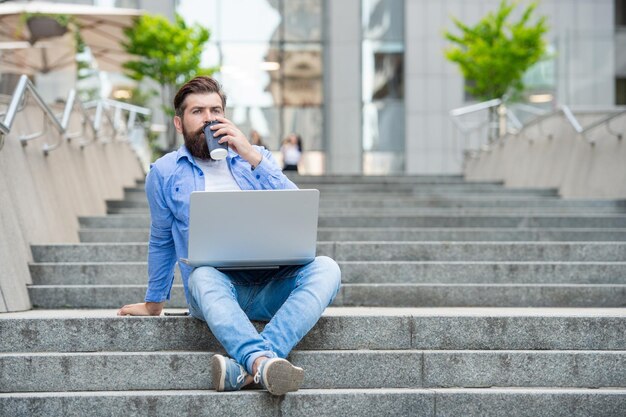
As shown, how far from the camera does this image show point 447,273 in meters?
7.25

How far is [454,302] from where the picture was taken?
6.87m

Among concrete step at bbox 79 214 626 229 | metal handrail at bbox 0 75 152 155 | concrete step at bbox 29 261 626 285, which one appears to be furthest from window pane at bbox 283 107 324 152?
concrete step at bbox 29 261 626 285

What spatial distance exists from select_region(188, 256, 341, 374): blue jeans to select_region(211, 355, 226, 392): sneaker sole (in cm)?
6

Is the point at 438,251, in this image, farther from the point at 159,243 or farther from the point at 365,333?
the point at 159,243

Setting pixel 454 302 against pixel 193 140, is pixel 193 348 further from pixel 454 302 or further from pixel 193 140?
pixel 454 302

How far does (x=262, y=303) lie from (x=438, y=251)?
2909 millimetres

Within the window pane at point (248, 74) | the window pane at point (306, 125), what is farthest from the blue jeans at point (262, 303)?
the window pane at point (306, 125)

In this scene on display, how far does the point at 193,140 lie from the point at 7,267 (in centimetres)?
207

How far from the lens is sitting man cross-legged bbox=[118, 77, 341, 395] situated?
4656 mm

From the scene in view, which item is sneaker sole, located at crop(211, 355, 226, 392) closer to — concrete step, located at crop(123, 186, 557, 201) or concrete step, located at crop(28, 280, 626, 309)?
concrete step, located at crop(28, 280, 626, 309)

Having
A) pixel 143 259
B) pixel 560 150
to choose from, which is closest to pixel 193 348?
pixel 143 259

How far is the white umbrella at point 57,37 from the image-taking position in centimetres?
1664

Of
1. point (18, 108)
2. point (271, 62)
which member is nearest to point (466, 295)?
point (18, 108)

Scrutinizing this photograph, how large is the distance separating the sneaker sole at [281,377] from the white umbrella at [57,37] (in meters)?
12.9
